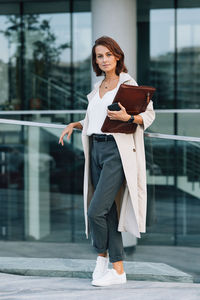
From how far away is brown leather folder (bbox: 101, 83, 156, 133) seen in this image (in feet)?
10.9

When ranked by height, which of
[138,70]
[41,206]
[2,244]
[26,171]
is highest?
[138,70]

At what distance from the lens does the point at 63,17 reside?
13.0m

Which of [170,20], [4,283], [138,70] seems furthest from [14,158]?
[4,283]

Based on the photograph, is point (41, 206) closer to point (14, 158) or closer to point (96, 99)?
point (14, 158)

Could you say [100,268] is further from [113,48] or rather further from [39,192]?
[39,192]

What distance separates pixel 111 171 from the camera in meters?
Answer: 3.50

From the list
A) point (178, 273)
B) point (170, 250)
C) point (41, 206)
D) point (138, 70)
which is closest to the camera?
point (178, 273)

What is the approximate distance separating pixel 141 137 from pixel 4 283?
57.0 inches

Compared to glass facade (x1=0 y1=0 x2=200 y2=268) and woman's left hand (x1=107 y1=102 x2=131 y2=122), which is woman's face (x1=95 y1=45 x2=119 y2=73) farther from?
glass facade (x1=0 y1=0 x2=200 y2=268)

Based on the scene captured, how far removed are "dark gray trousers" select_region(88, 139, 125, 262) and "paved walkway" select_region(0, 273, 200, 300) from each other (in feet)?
0.85

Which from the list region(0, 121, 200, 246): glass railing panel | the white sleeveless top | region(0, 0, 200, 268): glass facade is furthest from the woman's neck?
region(0, 0, 200, 268): glass facade

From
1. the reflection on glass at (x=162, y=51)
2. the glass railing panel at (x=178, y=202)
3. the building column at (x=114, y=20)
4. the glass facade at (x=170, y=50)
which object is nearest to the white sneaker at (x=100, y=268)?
the glass railing panel at (x=178, y=202)

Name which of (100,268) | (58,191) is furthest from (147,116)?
(58,191)

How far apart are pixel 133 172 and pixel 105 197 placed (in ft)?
0.85
